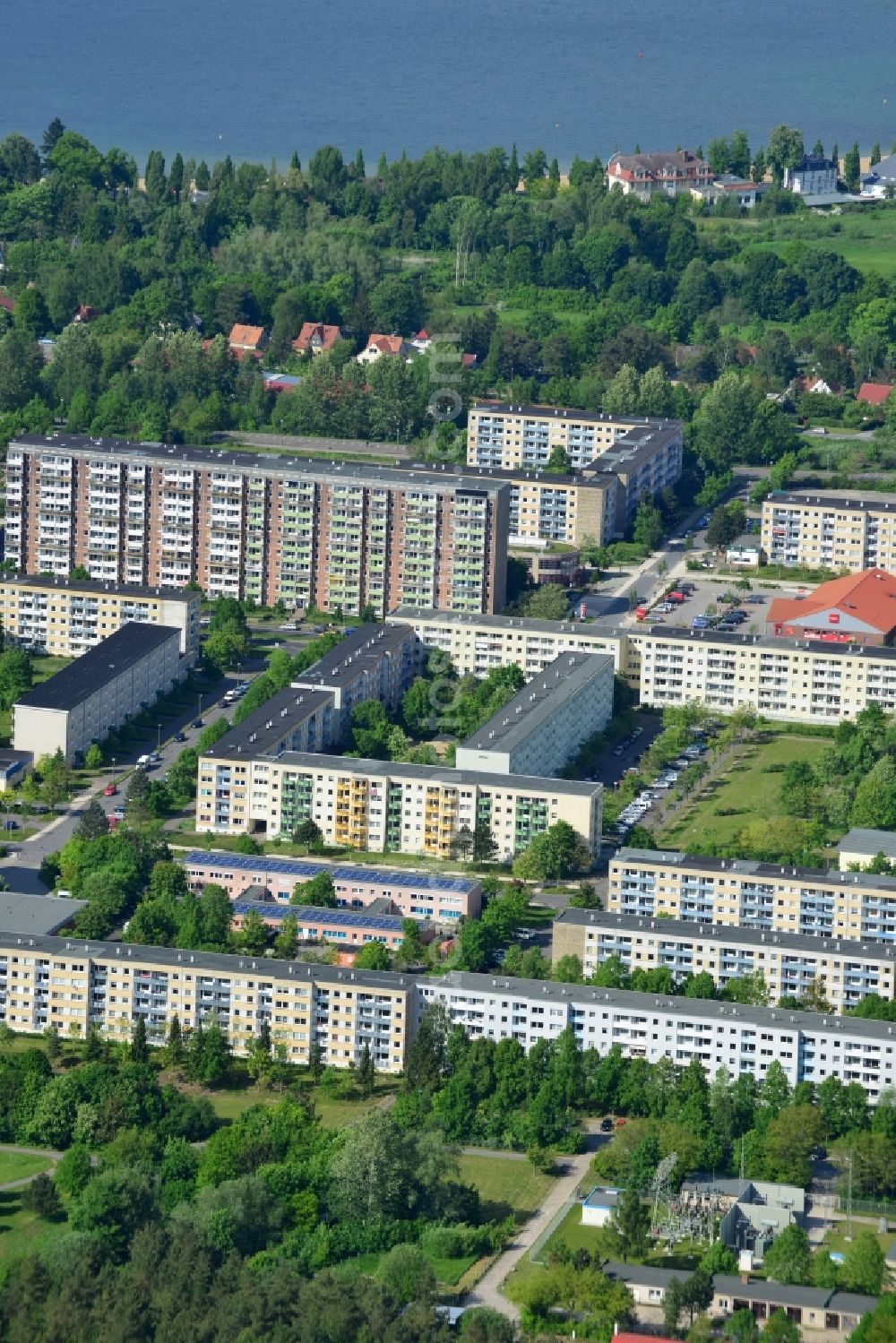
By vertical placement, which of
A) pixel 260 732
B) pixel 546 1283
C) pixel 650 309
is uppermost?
pixel 650 309

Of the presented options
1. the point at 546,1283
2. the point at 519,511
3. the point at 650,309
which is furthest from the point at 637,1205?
the point at 650,309

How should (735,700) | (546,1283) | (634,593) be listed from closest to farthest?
(546,1283) → (735,700) → (634,593)

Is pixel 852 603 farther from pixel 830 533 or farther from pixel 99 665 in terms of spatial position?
pixel 99 665

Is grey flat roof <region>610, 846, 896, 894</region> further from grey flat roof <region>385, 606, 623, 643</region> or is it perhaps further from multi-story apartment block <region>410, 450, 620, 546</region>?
multi-story apartment block <region>410, 450, 620, 546</region>

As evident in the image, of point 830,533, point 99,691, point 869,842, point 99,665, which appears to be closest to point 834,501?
point 830,533

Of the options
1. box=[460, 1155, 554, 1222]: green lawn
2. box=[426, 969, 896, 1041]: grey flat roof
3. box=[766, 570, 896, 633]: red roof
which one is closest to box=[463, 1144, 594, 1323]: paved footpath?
box=[460, 1155, 554, 1222]: green lawn

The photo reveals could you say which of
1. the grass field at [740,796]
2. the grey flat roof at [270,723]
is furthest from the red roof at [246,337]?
the grass field at [740,796]

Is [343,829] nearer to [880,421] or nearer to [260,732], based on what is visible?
[260,732]
